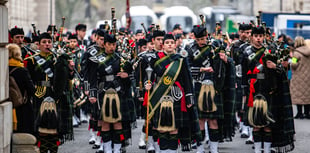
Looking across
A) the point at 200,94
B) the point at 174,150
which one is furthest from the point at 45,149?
the point at 200,94

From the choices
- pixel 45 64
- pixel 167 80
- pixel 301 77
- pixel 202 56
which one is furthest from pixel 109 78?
pixel 301 77

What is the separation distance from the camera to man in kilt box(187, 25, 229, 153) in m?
12.5

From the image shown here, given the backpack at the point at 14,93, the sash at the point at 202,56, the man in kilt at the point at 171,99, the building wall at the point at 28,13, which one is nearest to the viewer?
the backpack at the point at 14,93

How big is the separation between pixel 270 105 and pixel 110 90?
2228 mm

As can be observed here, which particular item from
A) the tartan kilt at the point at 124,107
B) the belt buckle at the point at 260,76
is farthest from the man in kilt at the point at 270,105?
the tartan kilt at the point at 124,107

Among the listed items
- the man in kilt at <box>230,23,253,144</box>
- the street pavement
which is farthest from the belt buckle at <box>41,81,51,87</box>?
the man in kilt at <box>230,23,253,144</box>

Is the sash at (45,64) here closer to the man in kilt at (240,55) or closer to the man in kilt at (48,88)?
the man in kilt at (48,88)

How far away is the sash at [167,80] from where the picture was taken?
11.0 m

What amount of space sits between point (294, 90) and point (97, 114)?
28.4 feet

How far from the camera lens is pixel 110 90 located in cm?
1177

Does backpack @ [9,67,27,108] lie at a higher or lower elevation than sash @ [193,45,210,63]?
lower

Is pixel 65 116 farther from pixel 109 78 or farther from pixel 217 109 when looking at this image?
pixel 217 109

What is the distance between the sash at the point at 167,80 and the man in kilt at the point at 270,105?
4.73 feet

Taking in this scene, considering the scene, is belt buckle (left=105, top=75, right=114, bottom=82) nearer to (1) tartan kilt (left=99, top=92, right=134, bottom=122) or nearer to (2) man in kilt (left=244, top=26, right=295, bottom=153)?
(1) tartan kilt (left=99, top=92, right=134, bottom=122)
